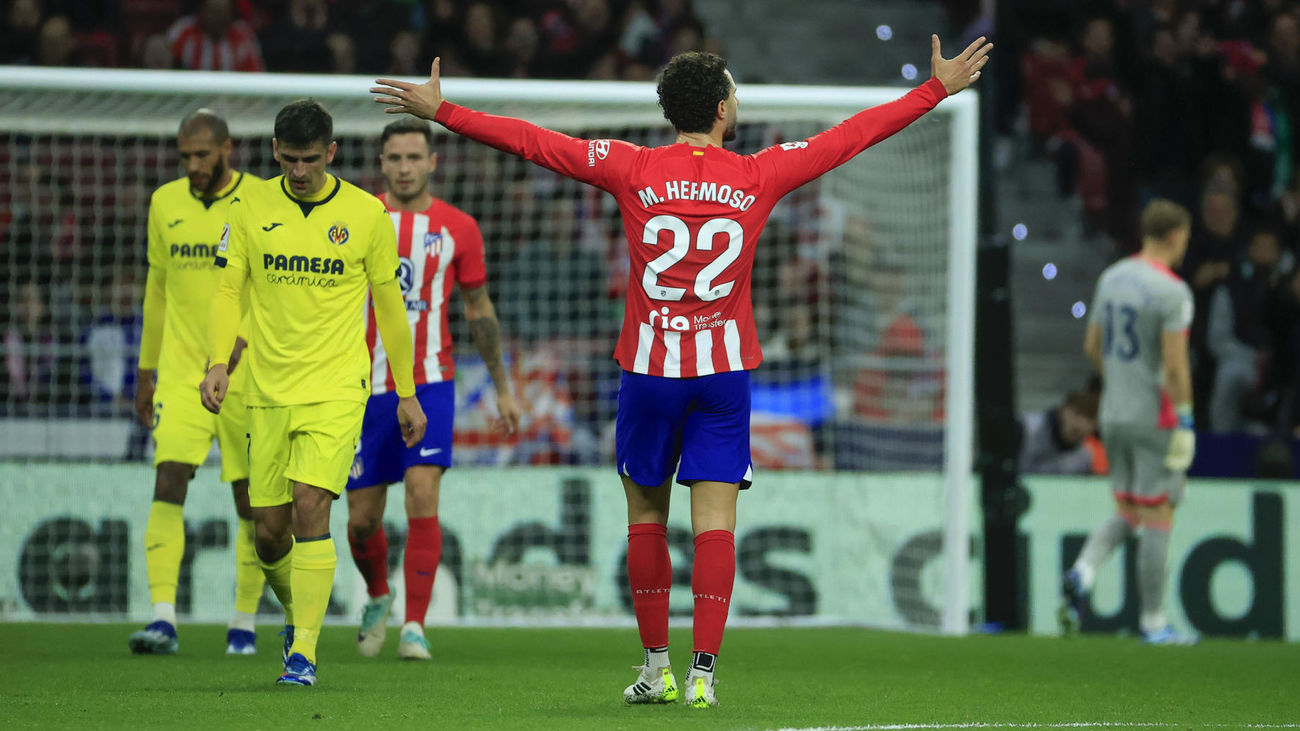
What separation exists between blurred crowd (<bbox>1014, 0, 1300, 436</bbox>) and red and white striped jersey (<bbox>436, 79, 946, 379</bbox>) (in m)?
6.95

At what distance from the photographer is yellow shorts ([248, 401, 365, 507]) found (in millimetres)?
5426

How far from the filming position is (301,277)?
5.50m

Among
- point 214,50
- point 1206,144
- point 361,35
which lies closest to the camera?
point 214,50

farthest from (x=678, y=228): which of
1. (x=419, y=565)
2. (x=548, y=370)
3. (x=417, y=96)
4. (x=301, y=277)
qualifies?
(x=548, y=370)

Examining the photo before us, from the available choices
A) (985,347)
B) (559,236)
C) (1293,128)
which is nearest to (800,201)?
(559,236)

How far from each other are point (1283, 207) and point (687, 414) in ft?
31.3

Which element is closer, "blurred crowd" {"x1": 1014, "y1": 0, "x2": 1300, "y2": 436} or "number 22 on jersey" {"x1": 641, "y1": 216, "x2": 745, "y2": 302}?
"number 22 on jersey" {"x1": 641, "y1": 216, "x2": 745, "y2": 302}

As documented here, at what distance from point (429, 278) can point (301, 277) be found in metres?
1.52

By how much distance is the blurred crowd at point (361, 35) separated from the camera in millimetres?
12016

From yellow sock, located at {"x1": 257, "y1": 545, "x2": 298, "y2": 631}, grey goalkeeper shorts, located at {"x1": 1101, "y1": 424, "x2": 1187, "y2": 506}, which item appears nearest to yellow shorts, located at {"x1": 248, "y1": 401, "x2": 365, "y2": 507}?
yellow sock, located at {"x1": 257, "y1": 545, "x2": 298, "y2": 631}

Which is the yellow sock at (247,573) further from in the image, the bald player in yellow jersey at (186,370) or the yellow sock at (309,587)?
the yellow sock at (309,587)

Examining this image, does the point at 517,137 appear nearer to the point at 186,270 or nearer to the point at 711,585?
the point at 711,585

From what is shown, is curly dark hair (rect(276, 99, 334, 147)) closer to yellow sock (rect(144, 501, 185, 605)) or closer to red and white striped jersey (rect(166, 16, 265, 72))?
yellow sock (rect(144, 501, 185, 605))

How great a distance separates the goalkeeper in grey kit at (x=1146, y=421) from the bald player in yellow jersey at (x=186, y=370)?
168 inches
